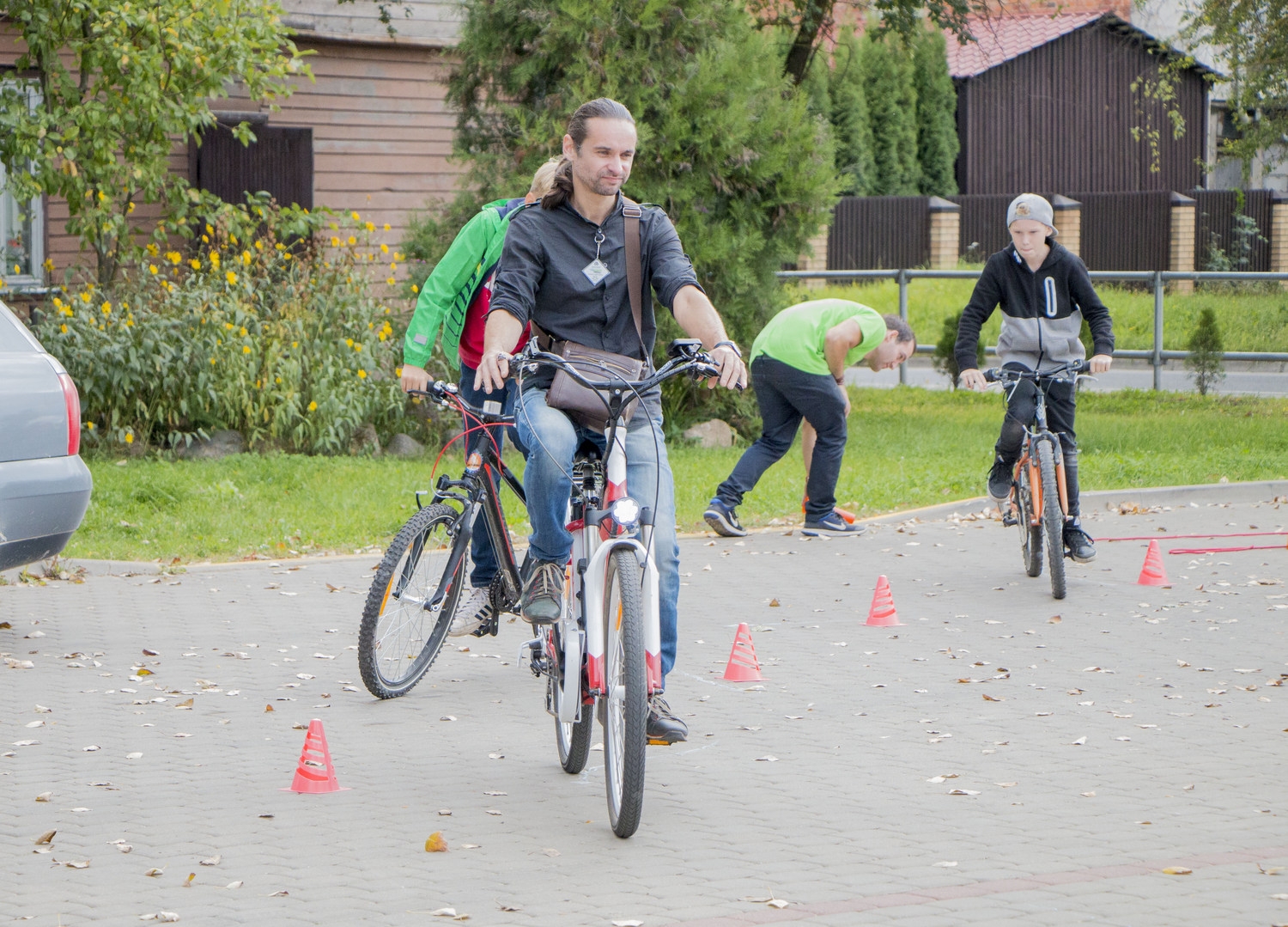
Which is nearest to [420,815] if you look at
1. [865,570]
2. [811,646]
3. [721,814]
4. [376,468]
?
[721,814]

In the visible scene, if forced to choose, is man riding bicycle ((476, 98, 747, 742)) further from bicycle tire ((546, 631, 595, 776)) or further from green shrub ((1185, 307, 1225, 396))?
green shrub ((1185, 307, 1225, 396))

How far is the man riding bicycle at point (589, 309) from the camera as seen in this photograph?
5137 mm

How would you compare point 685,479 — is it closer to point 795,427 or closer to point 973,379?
point 795,427

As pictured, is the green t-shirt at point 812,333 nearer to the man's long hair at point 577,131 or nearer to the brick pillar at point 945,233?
the man's long hair at point 577,131

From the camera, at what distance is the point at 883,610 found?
8109mm

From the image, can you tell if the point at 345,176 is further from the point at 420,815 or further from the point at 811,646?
the point at 420,815

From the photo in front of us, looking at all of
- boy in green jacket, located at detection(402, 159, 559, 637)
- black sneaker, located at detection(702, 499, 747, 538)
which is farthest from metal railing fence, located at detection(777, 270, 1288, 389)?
boy in green jacket, located at detection(402, 159, 559, 637)

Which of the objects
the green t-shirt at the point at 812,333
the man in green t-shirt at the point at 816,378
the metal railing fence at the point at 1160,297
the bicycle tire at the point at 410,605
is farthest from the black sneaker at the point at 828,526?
the metal railing fence at the point at 1160,297

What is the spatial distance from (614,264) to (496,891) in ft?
6.82

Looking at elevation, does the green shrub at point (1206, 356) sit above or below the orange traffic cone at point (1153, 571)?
above

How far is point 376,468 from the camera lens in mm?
13086

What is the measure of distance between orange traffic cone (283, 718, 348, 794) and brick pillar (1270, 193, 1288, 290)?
33.3 metres

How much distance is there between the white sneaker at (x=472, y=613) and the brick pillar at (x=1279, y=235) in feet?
104

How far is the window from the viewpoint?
52.4 ft
